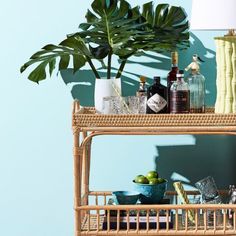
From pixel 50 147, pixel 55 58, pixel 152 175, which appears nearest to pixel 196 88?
pixel 152 175

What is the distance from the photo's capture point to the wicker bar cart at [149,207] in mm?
2391

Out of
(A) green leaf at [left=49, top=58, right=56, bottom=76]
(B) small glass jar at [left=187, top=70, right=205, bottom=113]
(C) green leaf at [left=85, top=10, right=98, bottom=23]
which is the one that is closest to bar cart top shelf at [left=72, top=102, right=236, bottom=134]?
(B) small glass jar at [left=187, top=70, right=205, bottom=113]

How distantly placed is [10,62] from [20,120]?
9.5 inches

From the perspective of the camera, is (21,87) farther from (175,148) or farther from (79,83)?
(175,148)

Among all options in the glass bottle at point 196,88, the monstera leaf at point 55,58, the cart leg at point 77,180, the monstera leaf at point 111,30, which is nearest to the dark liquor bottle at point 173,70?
the glass bottle at point 196,88

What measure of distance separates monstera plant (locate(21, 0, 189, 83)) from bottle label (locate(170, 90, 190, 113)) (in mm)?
241

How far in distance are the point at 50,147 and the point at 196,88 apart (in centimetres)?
69

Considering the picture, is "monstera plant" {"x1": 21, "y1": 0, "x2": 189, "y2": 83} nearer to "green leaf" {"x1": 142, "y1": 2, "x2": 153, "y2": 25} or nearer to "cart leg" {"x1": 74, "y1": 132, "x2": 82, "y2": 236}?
"green leaf" {"x1": 142, "y1": 2, "x2": 153, "y2": 25}

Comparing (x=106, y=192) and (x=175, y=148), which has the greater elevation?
(x=175, y=148)

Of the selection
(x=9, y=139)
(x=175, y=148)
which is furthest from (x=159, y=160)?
(x=9, y=139)

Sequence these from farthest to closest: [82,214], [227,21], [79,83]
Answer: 1. [79,83]
2. [82,214]
3. [227,21]

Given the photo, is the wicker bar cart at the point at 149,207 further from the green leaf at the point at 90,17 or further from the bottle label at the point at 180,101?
the green leaf at the point at 90,17

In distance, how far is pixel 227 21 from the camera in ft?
7.59

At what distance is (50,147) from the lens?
285 centimetres
